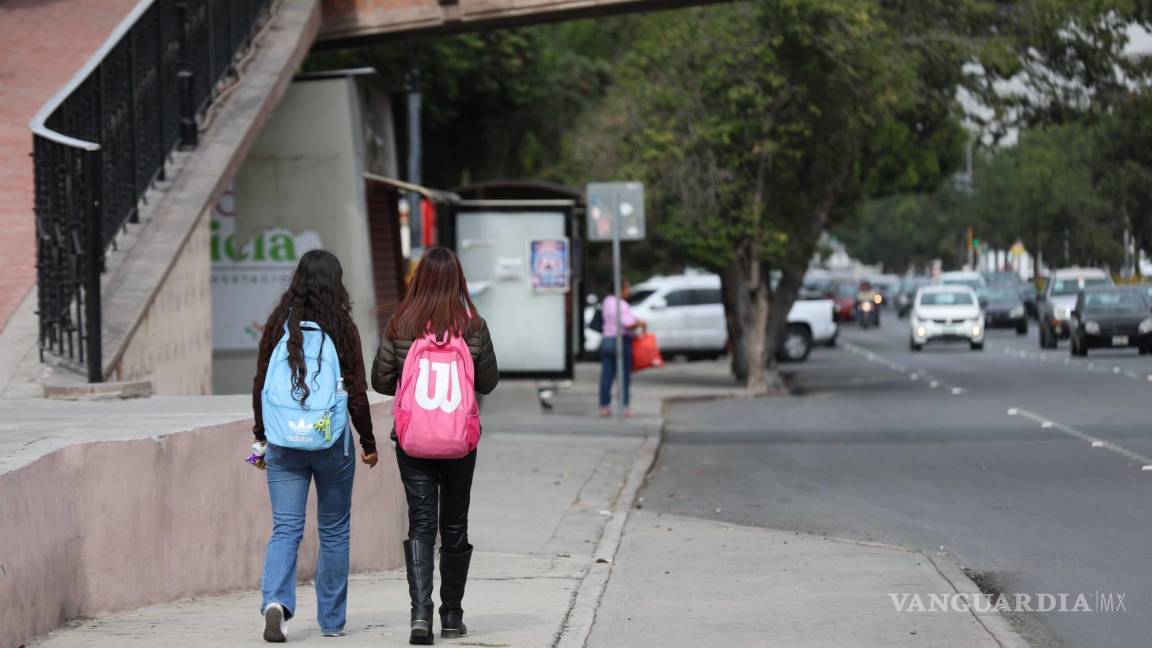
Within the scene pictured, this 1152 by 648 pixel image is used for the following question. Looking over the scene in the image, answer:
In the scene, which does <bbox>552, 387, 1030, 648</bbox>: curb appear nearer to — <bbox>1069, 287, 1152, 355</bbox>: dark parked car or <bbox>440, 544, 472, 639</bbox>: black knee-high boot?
<bbox>440, 544, 472, 639</bbox>: black knee-high boot

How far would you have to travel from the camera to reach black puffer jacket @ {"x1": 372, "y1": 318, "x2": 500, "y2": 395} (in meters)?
7.57

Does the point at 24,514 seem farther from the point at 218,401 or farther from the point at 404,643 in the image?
the point at 218,401

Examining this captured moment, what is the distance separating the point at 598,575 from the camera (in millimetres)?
10062

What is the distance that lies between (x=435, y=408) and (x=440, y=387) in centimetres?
9

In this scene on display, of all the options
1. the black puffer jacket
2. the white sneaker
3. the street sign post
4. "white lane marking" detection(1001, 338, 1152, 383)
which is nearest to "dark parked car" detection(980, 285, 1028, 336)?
"white lane marking" detection(1001, 338, 1152, 383)

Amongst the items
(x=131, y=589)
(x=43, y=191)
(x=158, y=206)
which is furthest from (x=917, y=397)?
(x=131, y=589)

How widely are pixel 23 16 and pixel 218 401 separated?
9.98 m

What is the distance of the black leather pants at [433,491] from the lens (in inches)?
299

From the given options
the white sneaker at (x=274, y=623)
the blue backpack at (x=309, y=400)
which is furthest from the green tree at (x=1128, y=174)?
the white sneaker at (x=274, y=623)

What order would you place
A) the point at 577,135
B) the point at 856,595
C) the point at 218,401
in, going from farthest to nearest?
the point at 577,135 → the point at 218,401 → the point at 856,595

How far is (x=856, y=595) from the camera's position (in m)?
9.13

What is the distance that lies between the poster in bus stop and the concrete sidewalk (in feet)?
29.3

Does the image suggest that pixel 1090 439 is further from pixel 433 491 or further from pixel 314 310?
pixel 314 310

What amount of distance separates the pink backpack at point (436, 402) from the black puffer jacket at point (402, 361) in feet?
0.32
